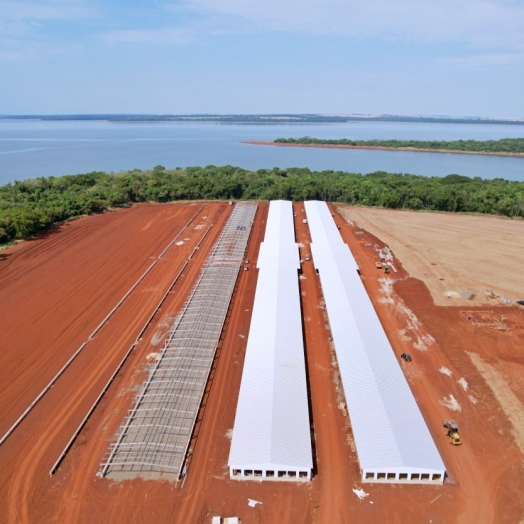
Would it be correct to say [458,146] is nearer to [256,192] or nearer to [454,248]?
[256,192]

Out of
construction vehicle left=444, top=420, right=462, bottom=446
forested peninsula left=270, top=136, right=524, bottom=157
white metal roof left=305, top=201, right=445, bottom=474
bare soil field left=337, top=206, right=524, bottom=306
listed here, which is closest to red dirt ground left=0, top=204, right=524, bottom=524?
construction vehicle left=444, top=420, right=462, bottom=446

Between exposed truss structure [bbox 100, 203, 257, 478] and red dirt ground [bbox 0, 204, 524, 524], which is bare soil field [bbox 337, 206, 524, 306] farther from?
exposed truss structure [bbox 100, 203, 257, 478]

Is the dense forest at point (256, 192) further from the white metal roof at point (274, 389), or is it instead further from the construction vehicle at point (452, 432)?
the construction vehicle at point (452, 432)

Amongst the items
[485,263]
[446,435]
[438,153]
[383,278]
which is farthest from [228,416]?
[438,153]

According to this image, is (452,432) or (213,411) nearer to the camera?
(452,432)

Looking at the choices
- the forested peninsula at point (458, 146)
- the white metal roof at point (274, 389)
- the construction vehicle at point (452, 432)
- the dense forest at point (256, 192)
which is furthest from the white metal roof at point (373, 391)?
the forested peninsula at point (458, 146)

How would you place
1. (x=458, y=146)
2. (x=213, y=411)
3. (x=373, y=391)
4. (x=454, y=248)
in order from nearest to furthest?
(x=213, y=411)
(x=373, y=391)
(x=454, y=248)
(x=458, y=146)

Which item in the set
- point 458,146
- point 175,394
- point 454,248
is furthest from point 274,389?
point 458,146
